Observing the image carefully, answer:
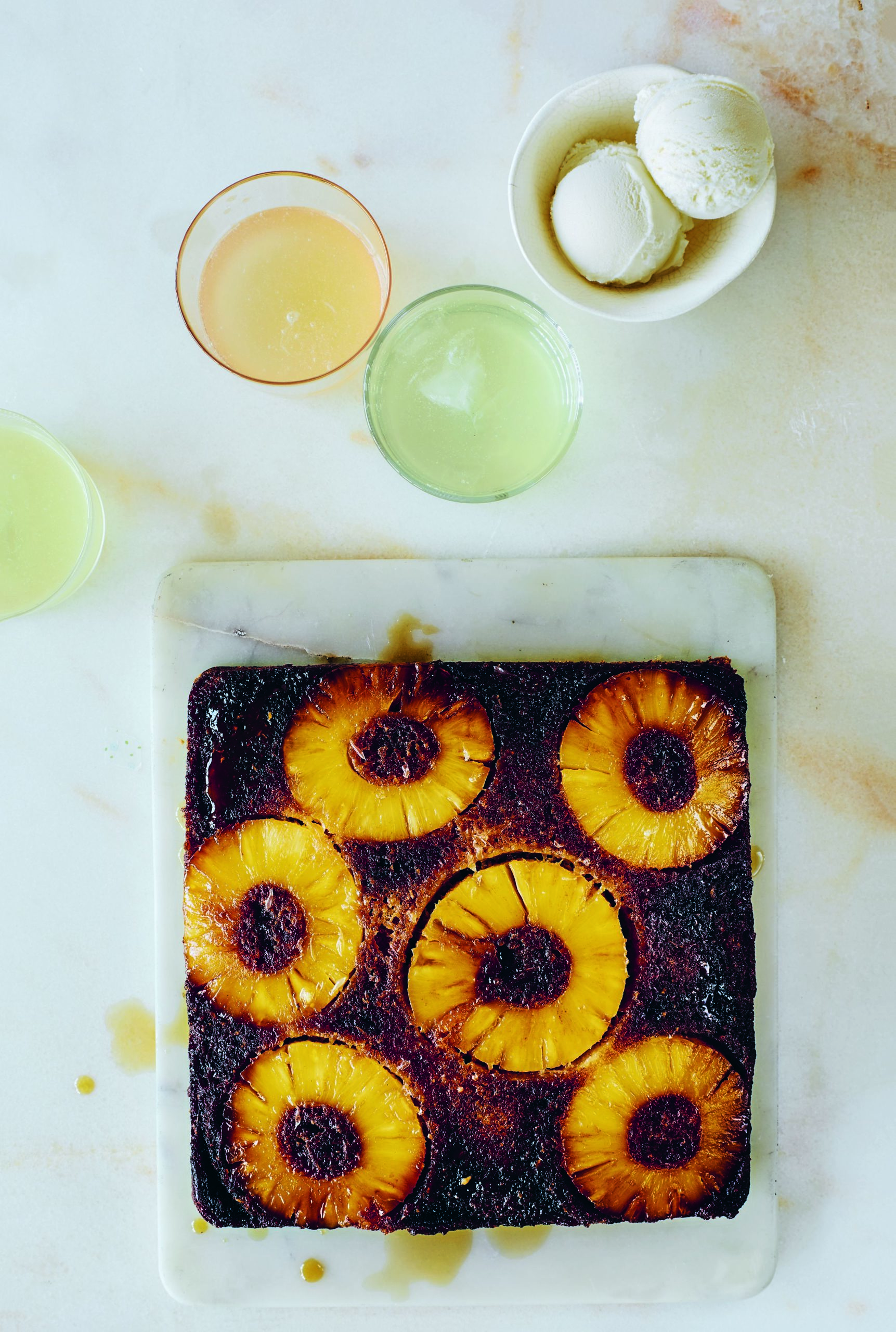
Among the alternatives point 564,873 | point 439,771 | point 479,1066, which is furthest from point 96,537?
point 479,1066

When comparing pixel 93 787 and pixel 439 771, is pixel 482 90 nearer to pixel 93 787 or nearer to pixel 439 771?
pixel 439 771

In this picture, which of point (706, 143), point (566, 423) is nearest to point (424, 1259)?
point (566, 423)

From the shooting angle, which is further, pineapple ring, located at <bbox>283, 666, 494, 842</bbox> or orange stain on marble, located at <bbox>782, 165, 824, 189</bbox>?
orange stain on marble, located at <bbox>782, 165, 824, 189</bbox>

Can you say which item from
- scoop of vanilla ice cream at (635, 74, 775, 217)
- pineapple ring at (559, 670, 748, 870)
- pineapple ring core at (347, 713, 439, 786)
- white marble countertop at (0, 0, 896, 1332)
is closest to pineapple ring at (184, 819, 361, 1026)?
pineapple ring core at (347, 713, 439, 786)

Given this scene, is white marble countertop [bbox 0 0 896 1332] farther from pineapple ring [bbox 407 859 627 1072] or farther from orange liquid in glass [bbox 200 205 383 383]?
pineapple ring [bbox 407 859 627 1072]

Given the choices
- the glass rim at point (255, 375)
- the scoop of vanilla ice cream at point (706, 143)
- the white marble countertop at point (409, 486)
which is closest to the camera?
the scoop of vanilla ice cream at point (706, 143)

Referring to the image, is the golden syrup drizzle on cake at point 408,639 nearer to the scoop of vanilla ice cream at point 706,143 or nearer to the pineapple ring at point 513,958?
the pineapple ring at point 513,958

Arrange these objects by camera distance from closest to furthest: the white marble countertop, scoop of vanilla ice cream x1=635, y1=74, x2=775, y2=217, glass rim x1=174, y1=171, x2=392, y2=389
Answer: scoop of vanilla ice cream x1=635, y1=74, x2=775, y2=217 → glass rim x1=174, y1=171, x2=392, y2=389 → the white marble countertop

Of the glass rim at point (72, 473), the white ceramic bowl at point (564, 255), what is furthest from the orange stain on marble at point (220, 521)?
the white ceramic bowl at point (564, 255)
